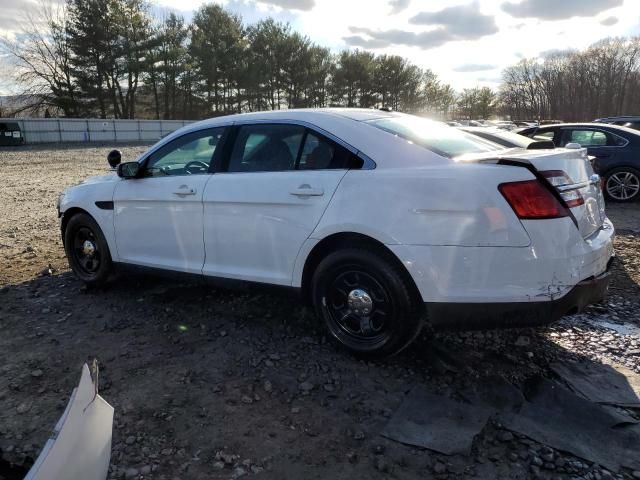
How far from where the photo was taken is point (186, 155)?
171 inches

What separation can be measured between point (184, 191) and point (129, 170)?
2.52 ft

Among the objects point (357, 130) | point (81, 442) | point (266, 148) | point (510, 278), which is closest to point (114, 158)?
point (266, 148)

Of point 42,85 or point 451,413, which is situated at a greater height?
point 42,85

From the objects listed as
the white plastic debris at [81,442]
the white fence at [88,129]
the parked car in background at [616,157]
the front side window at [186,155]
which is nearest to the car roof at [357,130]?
the front side window at [186,155]

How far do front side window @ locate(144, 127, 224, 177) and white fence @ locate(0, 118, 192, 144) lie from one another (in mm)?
32279

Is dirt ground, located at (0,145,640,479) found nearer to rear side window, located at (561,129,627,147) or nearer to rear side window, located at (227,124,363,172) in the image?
rear side window, located at (227,124,363,172)

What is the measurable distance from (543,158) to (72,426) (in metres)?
2.74

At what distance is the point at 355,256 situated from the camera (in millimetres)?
3236

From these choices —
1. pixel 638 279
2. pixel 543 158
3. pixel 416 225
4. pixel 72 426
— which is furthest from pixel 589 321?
pixel 72 426

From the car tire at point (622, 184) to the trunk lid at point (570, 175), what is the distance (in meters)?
6.71

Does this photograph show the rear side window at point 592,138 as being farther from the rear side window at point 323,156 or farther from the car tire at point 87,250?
the car tire at point 87,250

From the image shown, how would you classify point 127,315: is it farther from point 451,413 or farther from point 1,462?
point 451,413

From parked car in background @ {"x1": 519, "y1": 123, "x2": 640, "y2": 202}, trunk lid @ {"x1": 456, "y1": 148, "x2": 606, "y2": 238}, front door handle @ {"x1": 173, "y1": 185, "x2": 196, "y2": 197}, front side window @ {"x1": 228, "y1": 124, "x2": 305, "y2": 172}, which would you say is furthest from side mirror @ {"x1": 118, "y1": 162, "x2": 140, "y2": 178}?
parked car in background @ {"x1": 519, "y1": 123, "x2": 640, "y2": 202}

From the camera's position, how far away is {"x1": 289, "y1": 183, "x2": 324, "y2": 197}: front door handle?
3.35m
